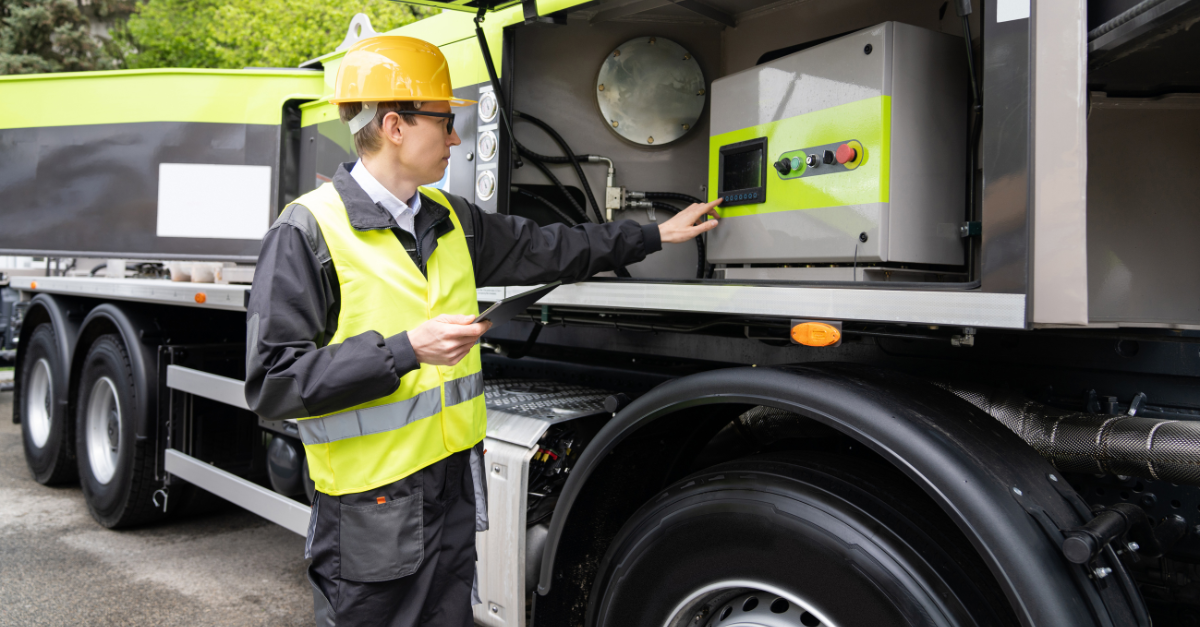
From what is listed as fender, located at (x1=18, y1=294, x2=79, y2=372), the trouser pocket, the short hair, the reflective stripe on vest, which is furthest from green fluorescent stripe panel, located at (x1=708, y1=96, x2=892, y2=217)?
fender, located at (x1=18, y1=294, x2=79, y2=372)

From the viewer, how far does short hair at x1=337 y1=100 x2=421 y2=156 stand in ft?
6.86

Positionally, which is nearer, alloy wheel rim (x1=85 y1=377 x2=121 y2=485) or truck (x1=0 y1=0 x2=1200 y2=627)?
truck (x1=0 y1=0 x2=1200 y2=627)

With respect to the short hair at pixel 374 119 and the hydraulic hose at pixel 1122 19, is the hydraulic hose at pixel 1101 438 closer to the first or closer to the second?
the hydraulic hose at pixel 1122 19

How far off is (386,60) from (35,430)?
200 inches

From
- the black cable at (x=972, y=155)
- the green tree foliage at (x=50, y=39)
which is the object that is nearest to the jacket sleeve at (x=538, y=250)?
the black cable at (x=972, y=155)

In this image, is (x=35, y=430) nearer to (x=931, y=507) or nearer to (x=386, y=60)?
(x=386, y=60)

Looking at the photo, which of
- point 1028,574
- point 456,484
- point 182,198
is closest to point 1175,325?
point 1028,574

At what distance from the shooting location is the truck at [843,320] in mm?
1501

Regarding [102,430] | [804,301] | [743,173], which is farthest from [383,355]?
[102,430]

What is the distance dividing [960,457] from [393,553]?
124 cm

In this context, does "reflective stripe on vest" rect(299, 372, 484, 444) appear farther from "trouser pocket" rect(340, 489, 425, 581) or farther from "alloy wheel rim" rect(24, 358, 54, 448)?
"alloy wheel rim" rect(24, 358, 54, 448)

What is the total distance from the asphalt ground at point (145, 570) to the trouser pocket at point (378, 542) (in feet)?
6.09

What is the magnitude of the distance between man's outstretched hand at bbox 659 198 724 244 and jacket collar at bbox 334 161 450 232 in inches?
26.9

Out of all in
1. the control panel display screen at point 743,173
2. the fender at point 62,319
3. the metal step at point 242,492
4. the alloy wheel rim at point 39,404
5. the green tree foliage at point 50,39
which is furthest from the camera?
the green tree foliage at point 50,39
